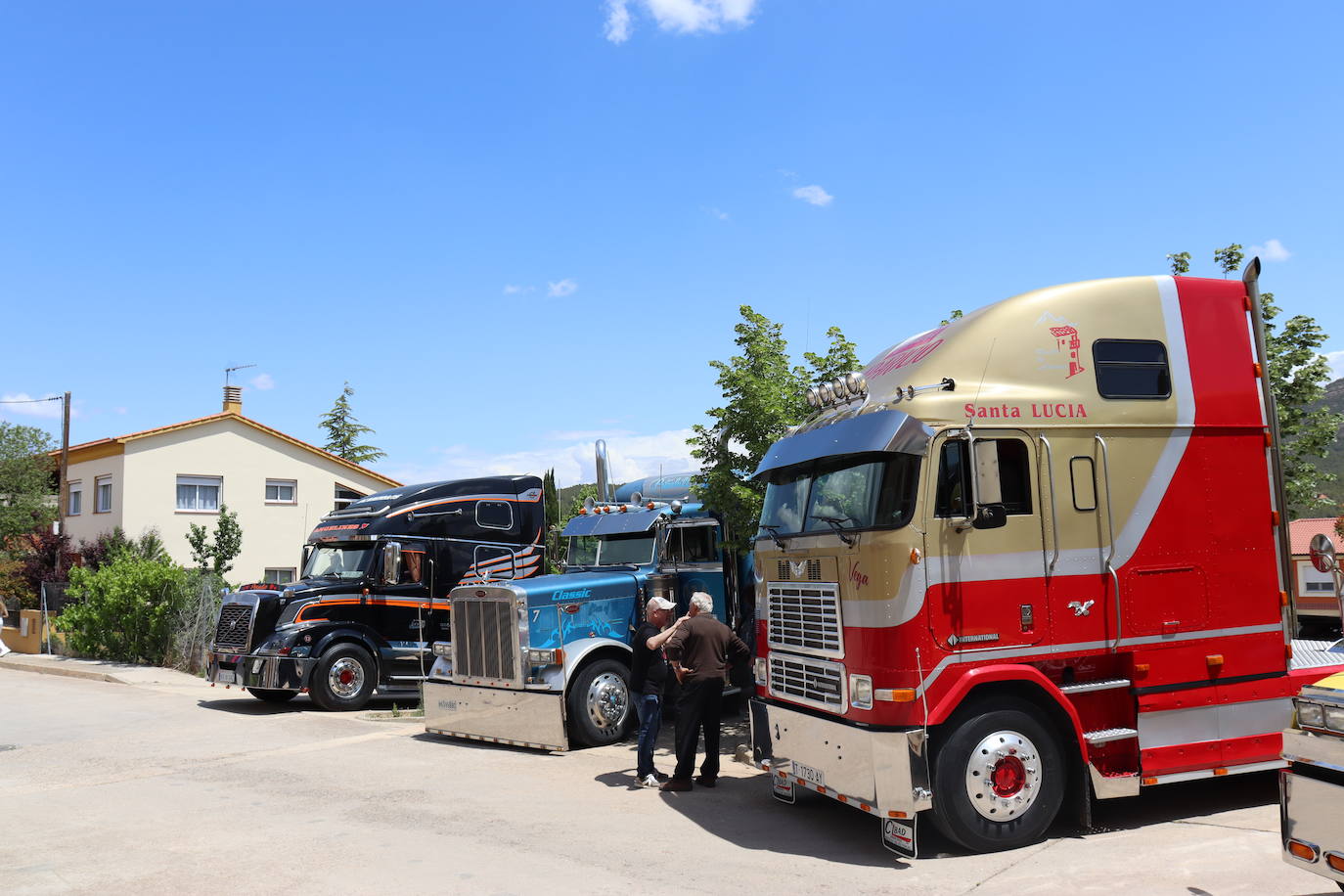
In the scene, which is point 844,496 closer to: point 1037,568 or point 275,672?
point 1037,568

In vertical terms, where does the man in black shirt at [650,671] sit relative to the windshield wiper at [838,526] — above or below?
below

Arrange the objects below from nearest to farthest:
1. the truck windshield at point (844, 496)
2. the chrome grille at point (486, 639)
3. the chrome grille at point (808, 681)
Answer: the truck windshield at point (844, 496)
the chrome grille at point (808, 681)
the chrome grille at point (486, 639)

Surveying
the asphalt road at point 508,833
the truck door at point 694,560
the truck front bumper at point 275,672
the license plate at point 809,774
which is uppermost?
the truck door at point 694,560

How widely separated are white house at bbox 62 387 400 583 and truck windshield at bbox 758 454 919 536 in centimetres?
2563

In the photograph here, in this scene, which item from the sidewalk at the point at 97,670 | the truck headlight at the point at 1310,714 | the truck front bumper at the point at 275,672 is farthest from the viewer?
the sidewalk at the point at 97,670

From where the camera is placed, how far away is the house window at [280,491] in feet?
116

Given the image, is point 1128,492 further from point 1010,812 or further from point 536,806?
point 536,806

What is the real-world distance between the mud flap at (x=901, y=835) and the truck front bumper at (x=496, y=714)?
485 centimetres

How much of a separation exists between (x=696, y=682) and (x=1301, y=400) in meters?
8.14

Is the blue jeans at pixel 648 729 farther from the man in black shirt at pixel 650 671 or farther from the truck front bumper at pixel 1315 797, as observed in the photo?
the truck front bumper at pixel 1315 797

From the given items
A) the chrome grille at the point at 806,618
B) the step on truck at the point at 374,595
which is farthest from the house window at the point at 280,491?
the chrome grille at the point at 806,618

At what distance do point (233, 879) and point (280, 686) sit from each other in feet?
28.5

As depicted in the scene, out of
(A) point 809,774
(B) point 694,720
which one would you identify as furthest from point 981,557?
(B) point 694,720

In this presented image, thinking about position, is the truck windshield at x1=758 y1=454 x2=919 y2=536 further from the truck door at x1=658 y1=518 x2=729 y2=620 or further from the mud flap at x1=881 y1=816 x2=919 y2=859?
the truck door at x1=658 y1=518 x2=729 y2=620
